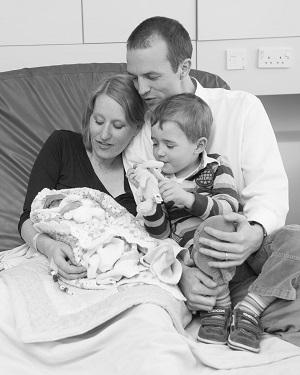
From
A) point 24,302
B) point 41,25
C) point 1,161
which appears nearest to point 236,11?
point 41,25

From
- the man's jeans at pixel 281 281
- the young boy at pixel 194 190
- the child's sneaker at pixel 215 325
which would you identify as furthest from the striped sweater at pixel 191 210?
the child's sneaker at pixel 215 325

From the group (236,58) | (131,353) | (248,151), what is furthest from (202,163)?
(236,58)

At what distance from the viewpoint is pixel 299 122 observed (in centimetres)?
322

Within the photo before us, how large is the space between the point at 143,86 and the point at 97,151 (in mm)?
257

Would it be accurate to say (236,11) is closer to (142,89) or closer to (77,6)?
(77,6)

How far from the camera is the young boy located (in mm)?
1677

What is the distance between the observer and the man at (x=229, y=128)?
185cm

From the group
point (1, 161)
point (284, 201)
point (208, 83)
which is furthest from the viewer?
point (208, 83)

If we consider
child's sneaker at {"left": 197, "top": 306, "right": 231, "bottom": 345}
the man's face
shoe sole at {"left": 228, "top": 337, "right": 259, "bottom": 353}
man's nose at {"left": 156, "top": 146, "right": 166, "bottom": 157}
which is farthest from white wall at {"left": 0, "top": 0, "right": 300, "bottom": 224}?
shoe sole at {"left": 228, "top": 337, "right": 259, "bottom": 353}

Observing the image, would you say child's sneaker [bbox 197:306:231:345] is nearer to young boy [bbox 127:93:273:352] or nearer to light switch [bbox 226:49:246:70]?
young boy [bbox 127:93:273:352]

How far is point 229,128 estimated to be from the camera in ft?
6.56

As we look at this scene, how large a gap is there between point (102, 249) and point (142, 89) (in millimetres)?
553

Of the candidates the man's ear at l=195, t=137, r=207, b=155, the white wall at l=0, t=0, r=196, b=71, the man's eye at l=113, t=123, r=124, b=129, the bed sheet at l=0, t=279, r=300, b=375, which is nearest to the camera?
the bed sheet at l=0, t=279, r=300, b=375

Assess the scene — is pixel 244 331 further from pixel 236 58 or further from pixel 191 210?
pixel 236 58
